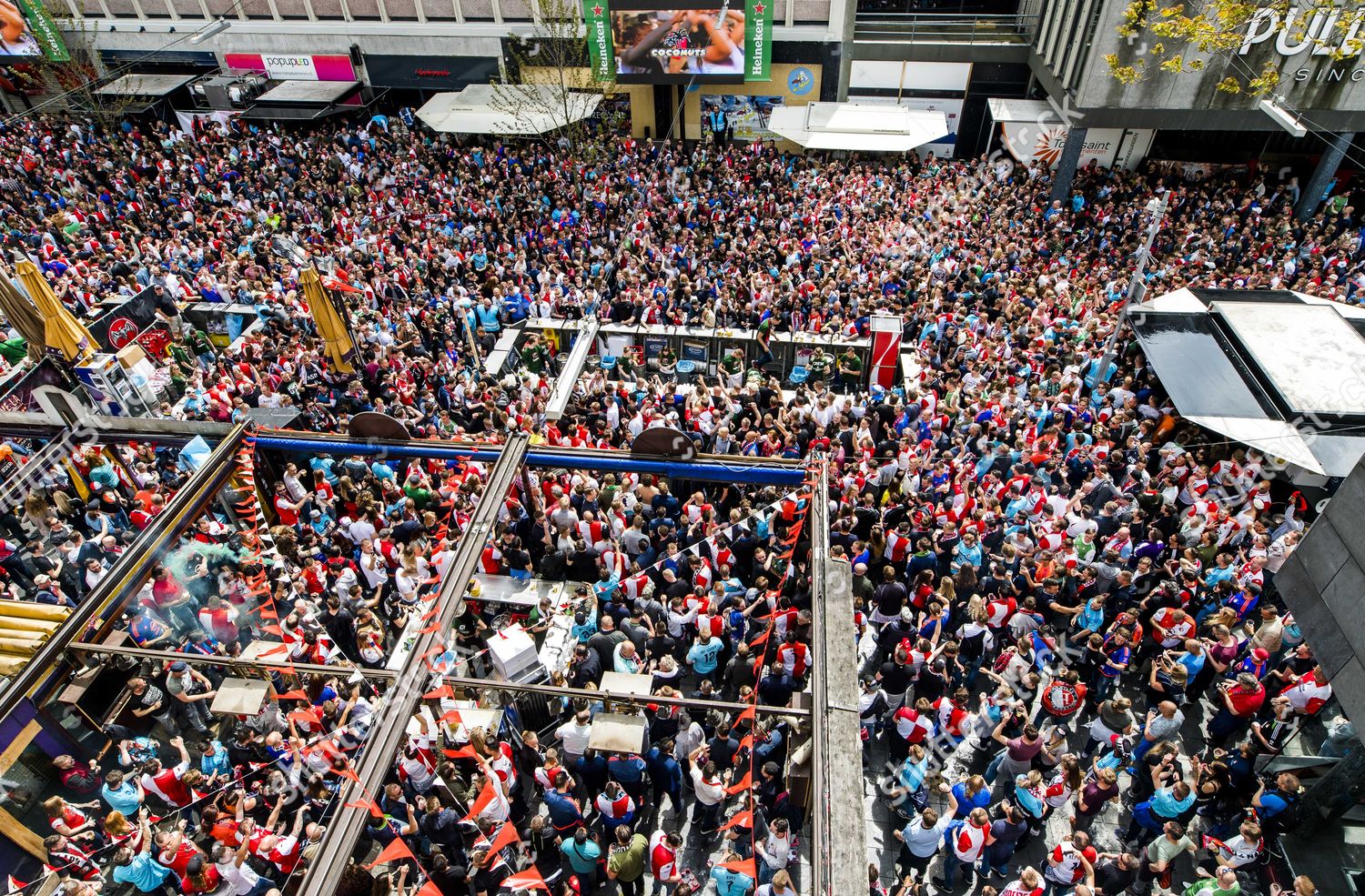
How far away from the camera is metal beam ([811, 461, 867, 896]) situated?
17.1ft

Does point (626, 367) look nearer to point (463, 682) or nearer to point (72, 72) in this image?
point (463, 682)

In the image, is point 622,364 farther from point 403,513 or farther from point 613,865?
point 613,865

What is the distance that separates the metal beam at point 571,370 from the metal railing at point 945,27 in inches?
716

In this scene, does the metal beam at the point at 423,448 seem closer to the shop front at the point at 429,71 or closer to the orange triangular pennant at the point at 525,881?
the orange triangular pennant at the point at 525,881

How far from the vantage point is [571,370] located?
14.6 meters

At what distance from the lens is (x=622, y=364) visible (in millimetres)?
14930

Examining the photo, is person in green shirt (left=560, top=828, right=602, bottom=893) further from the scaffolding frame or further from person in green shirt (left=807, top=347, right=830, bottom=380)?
person in green shirt (left=807, top=347, right=830, bottom=380)

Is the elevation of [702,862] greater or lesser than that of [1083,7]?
lesser

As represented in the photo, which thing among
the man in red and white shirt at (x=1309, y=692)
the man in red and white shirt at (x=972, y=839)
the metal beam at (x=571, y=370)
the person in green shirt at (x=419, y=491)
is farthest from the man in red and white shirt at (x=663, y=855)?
the metal beam at (x=571, y=370)

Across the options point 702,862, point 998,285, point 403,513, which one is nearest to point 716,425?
point 403,513

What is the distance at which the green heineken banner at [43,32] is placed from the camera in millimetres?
29516

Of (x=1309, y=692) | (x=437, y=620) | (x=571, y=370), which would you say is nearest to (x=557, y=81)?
(x=571, y=370)

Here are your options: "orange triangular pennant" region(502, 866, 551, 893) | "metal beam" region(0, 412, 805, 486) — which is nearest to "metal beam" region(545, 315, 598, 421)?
"metal beam" region(0, 412, 805, 486)

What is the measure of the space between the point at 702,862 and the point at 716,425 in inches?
266
